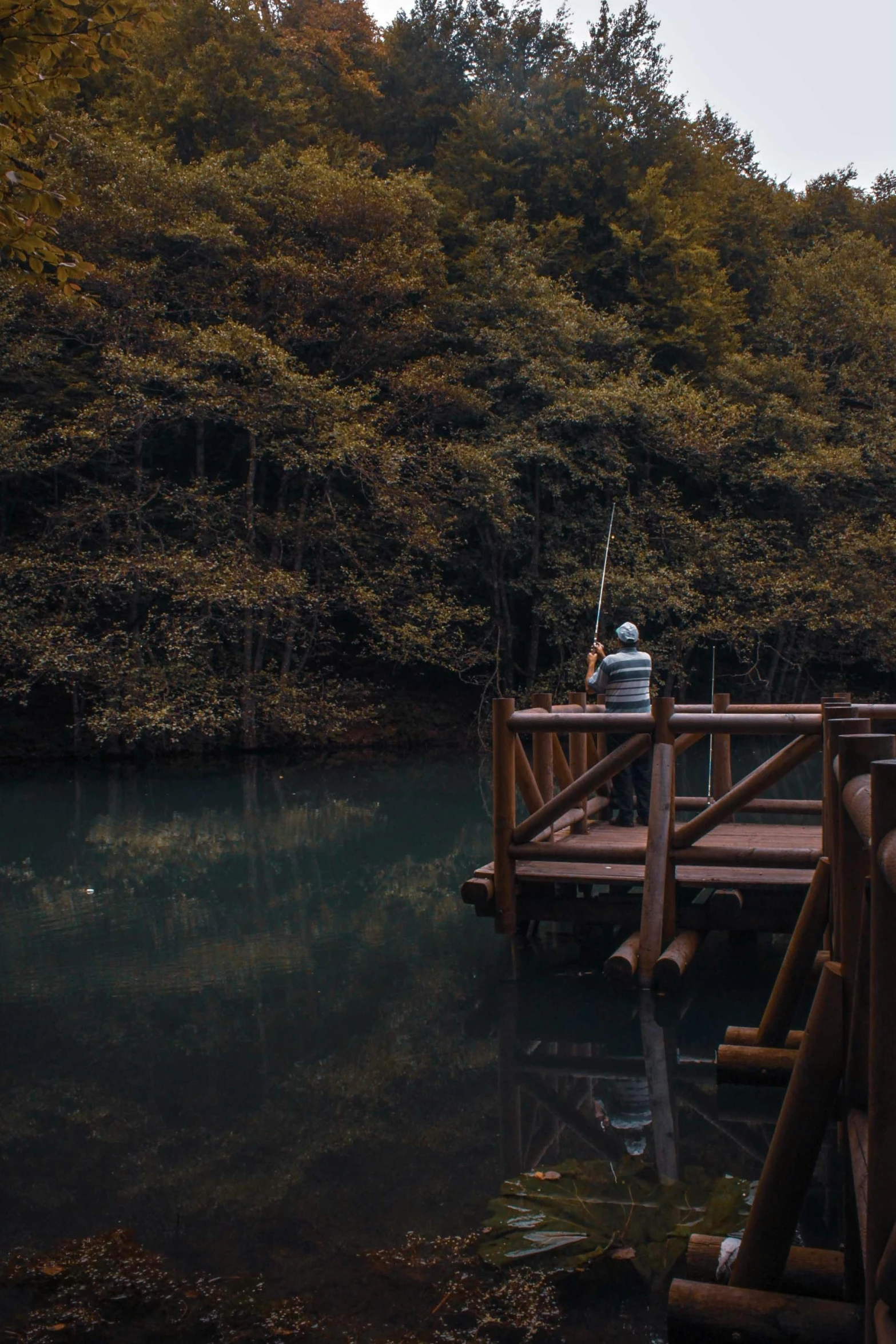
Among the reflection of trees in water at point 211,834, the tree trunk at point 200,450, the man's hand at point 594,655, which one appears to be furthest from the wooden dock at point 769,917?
the tree trunk at point 200,450

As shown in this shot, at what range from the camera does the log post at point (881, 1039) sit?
1955mm

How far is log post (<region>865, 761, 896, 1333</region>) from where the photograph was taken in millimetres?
1955

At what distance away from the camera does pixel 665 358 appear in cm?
2630

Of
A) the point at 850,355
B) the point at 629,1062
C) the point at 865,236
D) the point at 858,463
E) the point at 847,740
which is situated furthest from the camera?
the point at 865,236

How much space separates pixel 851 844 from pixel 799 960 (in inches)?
74.1

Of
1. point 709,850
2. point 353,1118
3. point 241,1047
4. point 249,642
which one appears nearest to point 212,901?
point 241,1047

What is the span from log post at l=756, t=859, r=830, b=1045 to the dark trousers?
3705mm

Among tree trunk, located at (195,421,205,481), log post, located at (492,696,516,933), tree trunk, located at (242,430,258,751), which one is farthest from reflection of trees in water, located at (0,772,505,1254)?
tree trunk, located at (195,421,205,481)

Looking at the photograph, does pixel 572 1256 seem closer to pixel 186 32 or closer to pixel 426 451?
pixel 426 451

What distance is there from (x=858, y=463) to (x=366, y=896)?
→ 1763cm

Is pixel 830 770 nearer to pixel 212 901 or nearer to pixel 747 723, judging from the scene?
pixel 747 723

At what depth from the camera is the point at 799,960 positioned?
454 centimetres

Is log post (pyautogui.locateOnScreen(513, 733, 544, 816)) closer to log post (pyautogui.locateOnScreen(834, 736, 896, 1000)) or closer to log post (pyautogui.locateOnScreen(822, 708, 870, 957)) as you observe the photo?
log post (pyautogui.locateOnScreen(822, 708, 870, 957))

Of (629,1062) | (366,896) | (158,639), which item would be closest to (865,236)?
(158,639)
